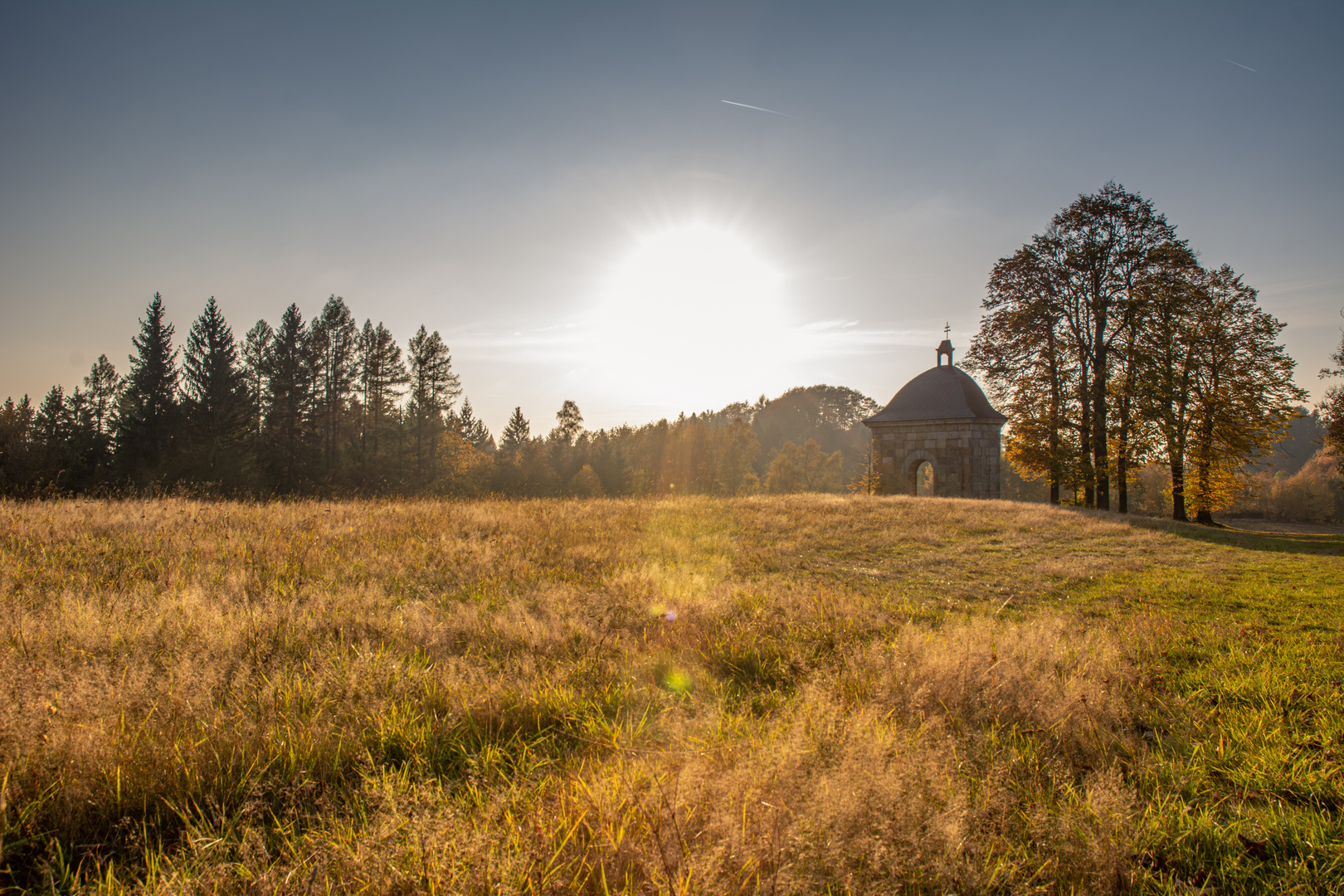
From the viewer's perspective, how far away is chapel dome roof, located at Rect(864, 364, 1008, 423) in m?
24.9

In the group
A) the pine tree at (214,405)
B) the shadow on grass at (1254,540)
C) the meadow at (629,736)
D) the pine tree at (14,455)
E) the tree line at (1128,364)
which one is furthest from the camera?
the pine tree at (214,405)

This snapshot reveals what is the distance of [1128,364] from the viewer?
1873cm

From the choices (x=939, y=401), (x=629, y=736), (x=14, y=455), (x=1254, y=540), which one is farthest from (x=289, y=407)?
(x=1254, y=540)

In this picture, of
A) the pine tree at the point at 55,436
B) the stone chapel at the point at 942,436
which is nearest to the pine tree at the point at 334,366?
the pine tree at the point at 55,436

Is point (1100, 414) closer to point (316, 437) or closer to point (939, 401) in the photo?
point (939, 401)

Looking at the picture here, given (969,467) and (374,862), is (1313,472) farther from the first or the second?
(374,862)

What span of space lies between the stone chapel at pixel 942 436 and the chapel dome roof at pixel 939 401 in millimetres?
33

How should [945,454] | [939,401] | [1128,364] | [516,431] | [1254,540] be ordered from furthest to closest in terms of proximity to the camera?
[516,431]
[939,401]
[945,454]
[1128,364]
[1254,540]

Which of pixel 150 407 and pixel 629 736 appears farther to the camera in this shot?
pixel 150 407

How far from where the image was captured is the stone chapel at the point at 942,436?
24406 millimetres

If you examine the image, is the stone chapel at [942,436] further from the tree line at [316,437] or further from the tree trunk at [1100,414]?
the tree line at [316,437]

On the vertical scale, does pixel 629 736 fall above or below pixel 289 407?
below

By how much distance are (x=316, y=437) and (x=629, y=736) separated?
145 ft

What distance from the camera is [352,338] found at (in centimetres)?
4416
